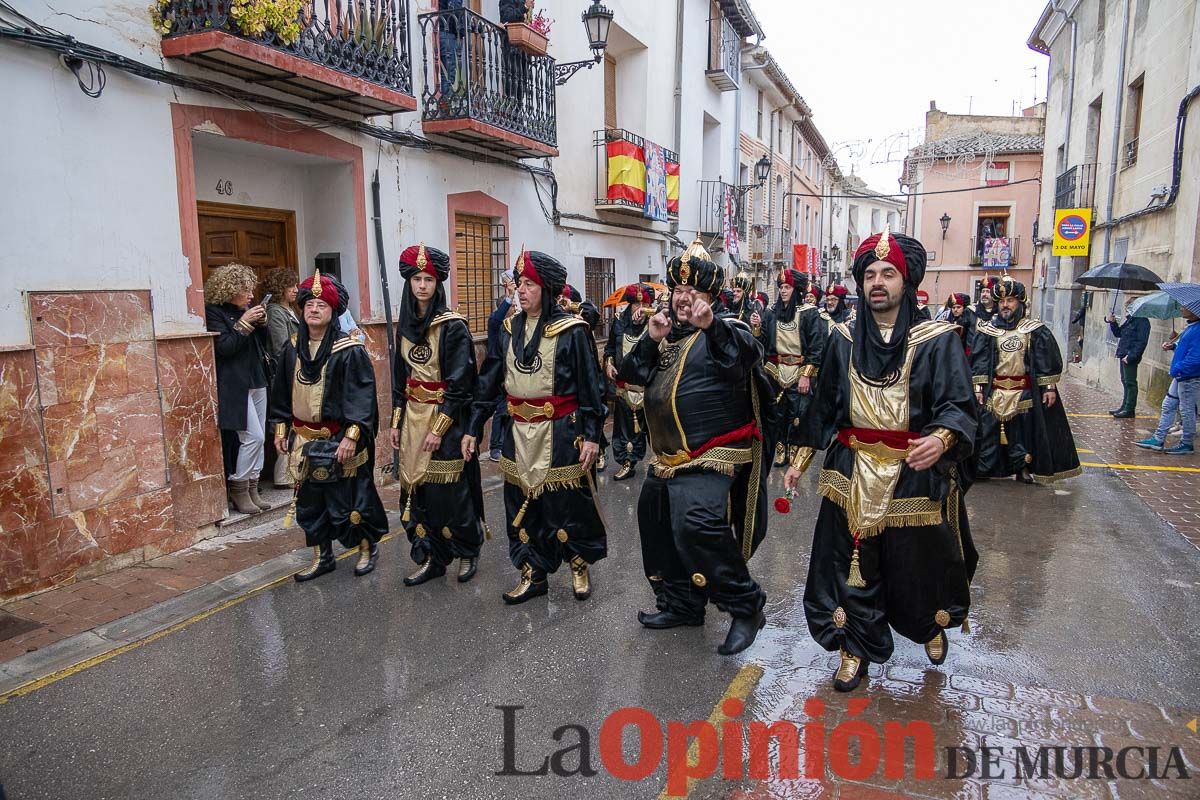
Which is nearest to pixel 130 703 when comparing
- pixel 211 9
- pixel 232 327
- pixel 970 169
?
pixel 232 327

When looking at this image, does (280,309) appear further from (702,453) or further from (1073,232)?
(1073,232)

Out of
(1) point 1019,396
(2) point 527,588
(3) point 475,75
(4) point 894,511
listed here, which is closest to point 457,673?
(2) point 527,588

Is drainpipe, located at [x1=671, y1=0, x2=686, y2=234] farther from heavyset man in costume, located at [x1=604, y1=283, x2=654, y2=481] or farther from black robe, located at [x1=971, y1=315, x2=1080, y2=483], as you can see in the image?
black robe, located at [x1=971, y1=315, x2=1080, y2=483]

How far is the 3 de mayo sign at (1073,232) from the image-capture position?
52.3 ft

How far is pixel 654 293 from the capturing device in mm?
9359

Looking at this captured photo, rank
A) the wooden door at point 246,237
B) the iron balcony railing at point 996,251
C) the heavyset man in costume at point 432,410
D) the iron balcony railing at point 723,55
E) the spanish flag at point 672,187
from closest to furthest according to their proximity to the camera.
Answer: the heavyset man in costume at point 432,410, the wooden door at point 246,237, the spanish flag at point 672,187, the iron balcony railing at point 723,55, the iron balcony railing at point 996,251

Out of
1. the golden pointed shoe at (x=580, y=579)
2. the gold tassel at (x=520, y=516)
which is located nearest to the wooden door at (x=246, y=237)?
the gold tassel at (x=520, y=516)

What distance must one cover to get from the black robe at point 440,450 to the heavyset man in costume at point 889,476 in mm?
2339

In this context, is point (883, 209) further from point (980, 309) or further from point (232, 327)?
point (232, 327)

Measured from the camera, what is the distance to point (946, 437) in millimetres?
3449

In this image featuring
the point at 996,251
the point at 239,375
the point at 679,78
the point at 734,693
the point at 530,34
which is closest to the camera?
the point at 734,693

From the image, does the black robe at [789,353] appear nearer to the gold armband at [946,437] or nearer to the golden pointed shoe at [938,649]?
the golden pointed shoe at [938,649]

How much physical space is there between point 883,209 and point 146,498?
6440 cm

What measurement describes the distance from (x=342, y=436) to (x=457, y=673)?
1.92 meters
